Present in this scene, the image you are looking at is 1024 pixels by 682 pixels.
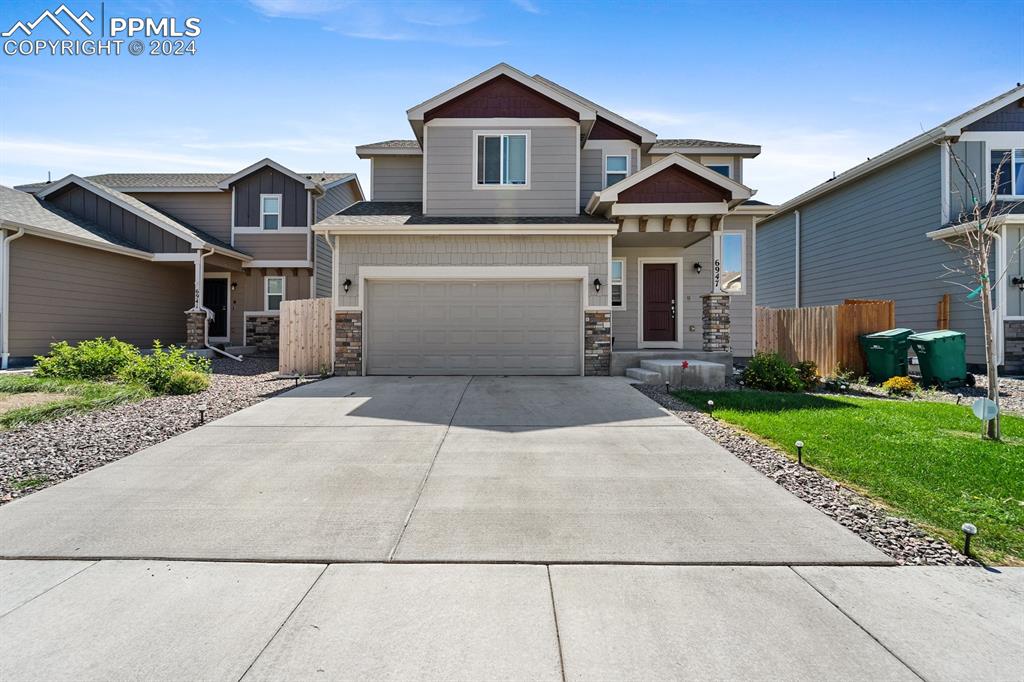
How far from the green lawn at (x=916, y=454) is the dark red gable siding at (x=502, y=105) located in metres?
7.81

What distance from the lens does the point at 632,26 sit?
31.5ft

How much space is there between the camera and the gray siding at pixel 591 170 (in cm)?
1384

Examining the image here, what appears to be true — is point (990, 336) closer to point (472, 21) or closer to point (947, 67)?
point (947, 67)

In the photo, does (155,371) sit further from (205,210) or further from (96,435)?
(205,210)

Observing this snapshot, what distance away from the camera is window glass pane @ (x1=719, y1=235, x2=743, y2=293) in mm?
14469

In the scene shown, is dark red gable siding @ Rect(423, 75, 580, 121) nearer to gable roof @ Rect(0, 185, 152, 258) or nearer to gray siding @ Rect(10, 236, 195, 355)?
gable roof @ Rect(0, 185, 152, 258)

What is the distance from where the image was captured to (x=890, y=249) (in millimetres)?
14828

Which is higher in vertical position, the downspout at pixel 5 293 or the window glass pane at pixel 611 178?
the window glass pane at pixel 611 178

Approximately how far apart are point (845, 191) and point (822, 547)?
16940mm

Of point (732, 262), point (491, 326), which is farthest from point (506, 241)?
point (732, 262)

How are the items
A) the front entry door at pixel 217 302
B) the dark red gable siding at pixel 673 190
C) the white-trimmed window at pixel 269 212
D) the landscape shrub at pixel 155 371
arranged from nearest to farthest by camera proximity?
the landscape shrub at pixel 155 371 < the dark red gable siding at pixel 673 190 < the white-trimmed window at pixel 269 212 < the front entry door at pixel 217 302

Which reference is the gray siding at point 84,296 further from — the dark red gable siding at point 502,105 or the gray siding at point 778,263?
the gray siding at point 778,263

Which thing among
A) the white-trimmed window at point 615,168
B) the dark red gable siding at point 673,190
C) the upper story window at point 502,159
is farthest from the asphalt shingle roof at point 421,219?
the white-trimmed window at point 615,168

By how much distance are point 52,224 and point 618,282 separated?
49.7 feet
